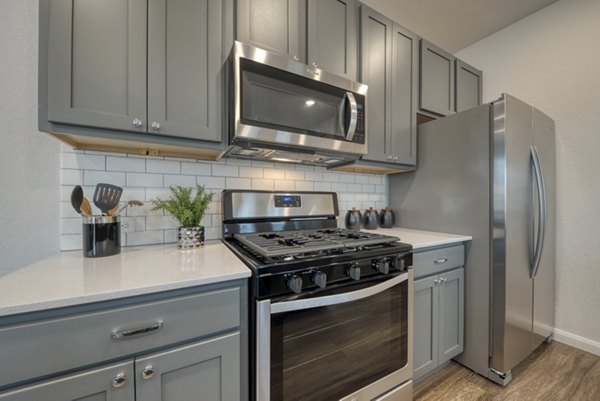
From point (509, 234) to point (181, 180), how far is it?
2127mm

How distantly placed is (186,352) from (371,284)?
826 mm

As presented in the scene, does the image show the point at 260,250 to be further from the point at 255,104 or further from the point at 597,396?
the point at 597,396

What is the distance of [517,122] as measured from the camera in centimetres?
168

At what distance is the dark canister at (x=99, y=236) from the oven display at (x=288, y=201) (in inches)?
35.9

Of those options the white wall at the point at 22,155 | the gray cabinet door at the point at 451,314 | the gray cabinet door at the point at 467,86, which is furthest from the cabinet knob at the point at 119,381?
the gray cabinet door at the point at 467,86

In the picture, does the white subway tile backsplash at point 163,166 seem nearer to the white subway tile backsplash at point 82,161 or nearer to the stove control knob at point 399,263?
the white subway tile backsplash at point 82,161

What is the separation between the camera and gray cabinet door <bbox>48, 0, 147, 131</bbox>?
982 mm

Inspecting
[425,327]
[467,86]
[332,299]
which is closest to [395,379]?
[425,327]

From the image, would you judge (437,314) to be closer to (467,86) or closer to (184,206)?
(184,206)

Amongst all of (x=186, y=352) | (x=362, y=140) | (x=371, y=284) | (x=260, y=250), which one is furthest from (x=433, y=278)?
(x=186, y=352)

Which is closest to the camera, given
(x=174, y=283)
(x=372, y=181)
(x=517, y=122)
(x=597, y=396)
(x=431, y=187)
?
(x=174, y=283)

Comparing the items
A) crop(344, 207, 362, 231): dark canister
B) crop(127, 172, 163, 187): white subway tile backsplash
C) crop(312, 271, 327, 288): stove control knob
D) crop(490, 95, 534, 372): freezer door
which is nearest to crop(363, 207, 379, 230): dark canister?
crop(344, 207, 362, 231): dark canister

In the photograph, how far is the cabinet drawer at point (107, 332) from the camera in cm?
66

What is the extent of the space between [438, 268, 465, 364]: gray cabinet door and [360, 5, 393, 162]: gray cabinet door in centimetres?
98
